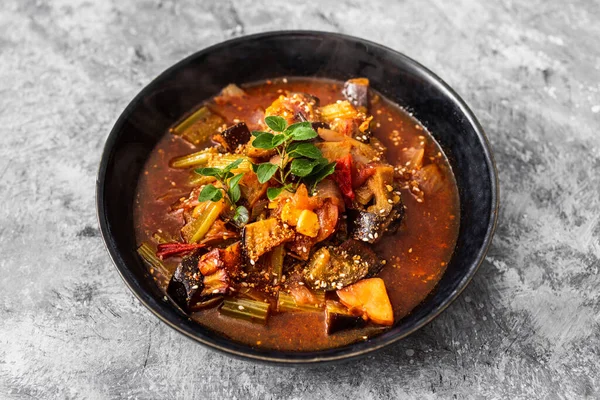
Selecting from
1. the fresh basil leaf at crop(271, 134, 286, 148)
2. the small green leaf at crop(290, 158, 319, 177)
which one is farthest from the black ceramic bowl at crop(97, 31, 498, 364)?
the fresh basil leaf at crop(271, 134, 286, 148)

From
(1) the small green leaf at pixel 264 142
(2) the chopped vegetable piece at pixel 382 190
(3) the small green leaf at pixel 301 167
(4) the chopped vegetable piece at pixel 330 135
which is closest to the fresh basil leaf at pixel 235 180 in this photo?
(1) the small green leaf at pixel 264 142

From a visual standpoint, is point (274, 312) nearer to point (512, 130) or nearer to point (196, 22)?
point (512, 130)

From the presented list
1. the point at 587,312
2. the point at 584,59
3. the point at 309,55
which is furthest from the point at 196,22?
the point at 587,312

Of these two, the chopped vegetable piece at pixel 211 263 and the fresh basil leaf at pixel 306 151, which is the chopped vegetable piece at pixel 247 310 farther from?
the fresh basil leaf at pixel 306 151

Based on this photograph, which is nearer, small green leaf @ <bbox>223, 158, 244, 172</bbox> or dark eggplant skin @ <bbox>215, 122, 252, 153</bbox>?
small green leaf @ <bbox>223, 158, 244, 172</bbox>

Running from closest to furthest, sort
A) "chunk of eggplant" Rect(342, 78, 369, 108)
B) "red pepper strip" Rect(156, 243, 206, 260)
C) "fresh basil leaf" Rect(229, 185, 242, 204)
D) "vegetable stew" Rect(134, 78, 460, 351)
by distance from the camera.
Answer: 1. "vegetable stew" Rect(134, 78, 460, 351)
2. "fresh basil leaf" Rect(229, 185, 242, 204)
3. "red pepper strip" Rect(156, 243, 206, 260)
4. "chunk of eggplant" Rect(342, 78, 369, 108)

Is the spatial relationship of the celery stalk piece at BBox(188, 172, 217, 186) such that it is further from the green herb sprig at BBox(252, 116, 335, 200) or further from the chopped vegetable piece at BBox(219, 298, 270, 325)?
the chopped vegetable piece at BBox(219, 298, 270, 325)

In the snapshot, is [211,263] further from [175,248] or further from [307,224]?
[307,224]

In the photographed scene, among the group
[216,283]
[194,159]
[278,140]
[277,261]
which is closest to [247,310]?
[216,283]
